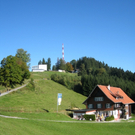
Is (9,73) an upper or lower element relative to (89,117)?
upper

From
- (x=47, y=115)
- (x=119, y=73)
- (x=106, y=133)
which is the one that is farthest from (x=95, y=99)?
(x=119, y=73)

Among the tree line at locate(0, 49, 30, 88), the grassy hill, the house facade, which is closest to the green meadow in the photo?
the grassy hill

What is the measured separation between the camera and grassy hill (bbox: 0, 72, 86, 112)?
1962 inches

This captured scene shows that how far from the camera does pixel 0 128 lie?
1988cm

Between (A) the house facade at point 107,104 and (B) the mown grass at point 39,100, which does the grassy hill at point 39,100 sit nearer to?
(B) the mown grass at point 39,100

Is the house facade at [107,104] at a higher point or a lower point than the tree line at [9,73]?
lower

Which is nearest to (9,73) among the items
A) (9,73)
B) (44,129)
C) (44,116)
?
(9,73)

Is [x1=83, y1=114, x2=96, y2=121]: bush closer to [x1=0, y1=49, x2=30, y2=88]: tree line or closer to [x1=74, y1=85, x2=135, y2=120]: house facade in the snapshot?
[x1=74, y1=85, x2=135, y2=120]: house facade

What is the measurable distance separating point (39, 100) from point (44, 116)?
24960 mm

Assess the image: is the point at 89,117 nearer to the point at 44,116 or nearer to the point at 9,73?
the point at 44,116

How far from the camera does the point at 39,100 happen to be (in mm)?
62312

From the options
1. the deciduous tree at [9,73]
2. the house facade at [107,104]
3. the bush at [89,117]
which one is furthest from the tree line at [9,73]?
the bush at [89,117]

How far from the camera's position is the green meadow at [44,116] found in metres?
25.4

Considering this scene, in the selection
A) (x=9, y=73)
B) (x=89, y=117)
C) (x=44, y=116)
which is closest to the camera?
(x=44, y=116)
